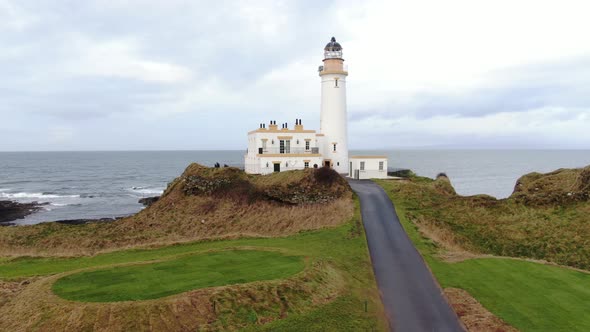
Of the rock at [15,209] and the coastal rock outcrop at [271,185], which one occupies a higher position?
the coastal rock outcrop at [271,185]

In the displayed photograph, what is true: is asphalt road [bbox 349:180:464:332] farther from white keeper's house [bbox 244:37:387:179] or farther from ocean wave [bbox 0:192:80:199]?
ocean wave [bbox 0:192:80:199]

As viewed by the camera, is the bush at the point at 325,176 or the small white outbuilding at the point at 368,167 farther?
the small white outbuilding at the point at 368,167

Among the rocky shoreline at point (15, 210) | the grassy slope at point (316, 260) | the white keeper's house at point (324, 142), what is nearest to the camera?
the grassy slope at point (316, 260)

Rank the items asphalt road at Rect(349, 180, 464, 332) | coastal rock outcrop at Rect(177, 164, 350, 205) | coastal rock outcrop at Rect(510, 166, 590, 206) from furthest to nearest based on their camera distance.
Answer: coastal rock outcrop at Rect(177, 164, 350, 205) < coastal rock outcrop at Rect(510, 166, 590, 206) < asphalt road at Rect(349, 180, 464, 332)

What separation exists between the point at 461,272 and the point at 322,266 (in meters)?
6.89

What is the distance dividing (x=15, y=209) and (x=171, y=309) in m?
49.9

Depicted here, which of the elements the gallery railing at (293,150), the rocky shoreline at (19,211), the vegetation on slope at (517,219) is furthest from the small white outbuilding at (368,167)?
the rocky shoreline at (19,211)

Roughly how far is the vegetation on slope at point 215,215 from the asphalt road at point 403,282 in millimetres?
3530

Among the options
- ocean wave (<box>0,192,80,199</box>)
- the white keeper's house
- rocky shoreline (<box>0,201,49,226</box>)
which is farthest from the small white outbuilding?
ocean wave (<box>0,192,80,199</box>)

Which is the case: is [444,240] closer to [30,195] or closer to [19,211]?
[19,211]

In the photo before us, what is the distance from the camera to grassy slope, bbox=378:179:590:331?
14.2 metres

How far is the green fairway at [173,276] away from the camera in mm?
14609

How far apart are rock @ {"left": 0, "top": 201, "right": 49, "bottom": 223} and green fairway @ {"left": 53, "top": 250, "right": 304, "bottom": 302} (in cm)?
3896

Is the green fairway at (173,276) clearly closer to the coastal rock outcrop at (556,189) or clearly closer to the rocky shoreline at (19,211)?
the coastal rock outcrop at (556,189)
